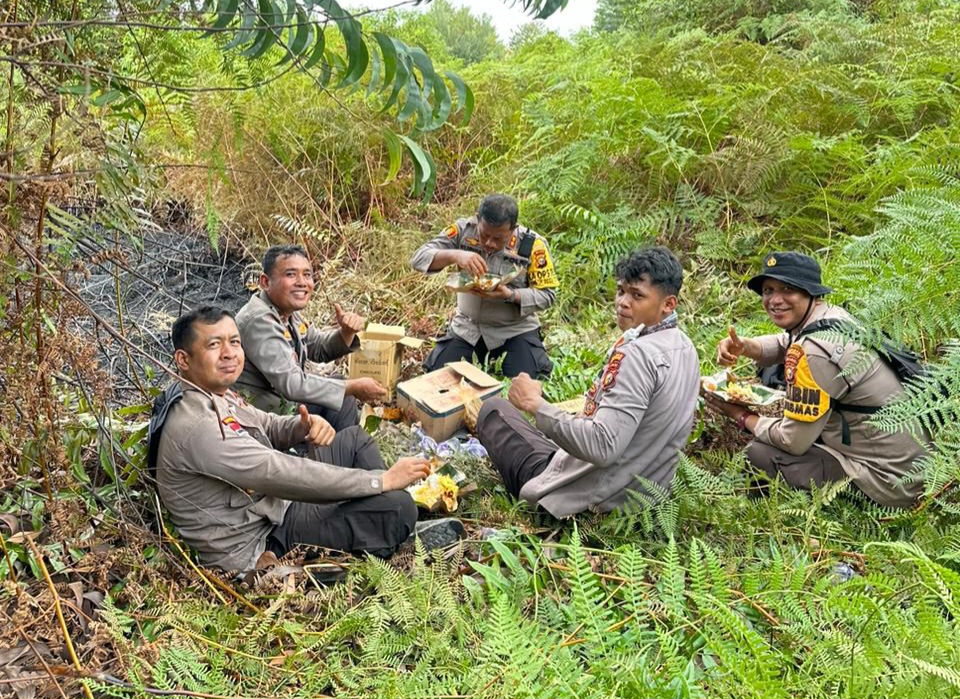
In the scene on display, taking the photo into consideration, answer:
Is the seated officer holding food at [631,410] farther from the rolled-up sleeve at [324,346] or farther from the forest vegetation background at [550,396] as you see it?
the rolled-up sleeve at [324,346]

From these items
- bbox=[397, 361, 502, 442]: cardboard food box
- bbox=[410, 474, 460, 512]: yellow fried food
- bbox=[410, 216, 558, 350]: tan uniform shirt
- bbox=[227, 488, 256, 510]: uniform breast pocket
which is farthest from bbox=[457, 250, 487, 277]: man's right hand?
bbox=[227, 488, 256, 510]: uniform breast pocket

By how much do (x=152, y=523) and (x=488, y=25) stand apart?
21.6 meters

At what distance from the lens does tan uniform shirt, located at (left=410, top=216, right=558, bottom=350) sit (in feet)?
16.8

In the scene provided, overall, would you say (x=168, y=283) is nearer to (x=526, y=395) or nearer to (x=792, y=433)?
(x=526, y=395)

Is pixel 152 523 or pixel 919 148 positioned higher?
pixel 152 523

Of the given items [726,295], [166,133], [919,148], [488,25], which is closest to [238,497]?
[726,295]

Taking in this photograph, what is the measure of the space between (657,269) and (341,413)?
207cm

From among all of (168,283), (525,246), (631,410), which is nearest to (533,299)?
(525,246)

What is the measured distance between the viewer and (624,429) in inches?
124

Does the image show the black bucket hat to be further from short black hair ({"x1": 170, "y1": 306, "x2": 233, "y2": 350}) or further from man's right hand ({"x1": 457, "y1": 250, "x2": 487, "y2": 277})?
short black hair ({"x1": 170, "y1": 306, "x2": 233, "y2": 350})

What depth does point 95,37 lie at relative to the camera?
233 cm

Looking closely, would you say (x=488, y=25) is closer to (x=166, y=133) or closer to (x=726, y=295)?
(x=166, y=133)

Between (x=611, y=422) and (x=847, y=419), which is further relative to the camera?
(x=847, y=419)

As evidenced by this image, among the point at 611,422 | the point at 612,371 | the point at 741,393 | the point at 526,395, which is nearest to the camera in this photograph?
the point at 611,422
